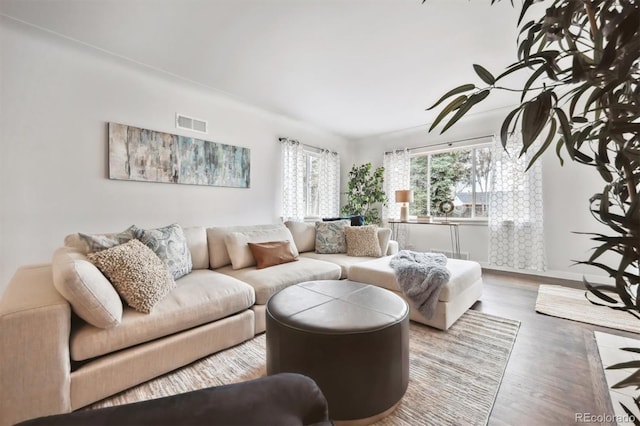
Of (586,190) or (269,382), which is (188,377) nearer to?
(269,382)

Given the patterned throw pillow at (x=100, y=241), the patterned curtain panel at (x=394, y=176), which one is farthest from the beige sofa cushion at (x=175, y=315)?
the patterned curtain panel at (x=394, y=176)

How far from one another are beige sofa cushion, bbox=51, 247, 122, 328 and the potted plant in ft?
13.6

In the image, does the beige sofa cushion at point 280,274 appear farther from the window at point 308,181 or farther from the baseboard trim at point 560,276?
the baseboard trim at point 560,276

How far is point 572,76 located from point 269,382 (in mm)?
936

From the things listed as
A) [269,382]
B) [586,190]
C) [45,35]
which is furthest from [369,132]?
[269,382]

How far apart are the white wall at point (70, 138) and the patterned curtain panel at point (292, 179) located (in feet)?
4.05

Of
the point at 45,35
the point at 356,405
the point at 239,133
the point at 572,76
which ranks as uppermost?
the point at 45,35

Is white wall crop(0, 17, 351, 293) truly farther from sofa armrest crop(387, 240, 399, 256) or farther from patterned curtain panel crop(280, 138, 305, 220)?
sofa armrest crop(387, 240, 399, 256)

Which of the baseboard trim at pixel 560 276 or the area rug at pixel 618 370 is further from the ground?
the baseboard trim at pixel 560 276

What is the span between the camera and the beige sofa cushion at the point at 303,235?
3.48 meters

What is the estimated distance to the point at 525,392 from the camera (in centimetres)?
151

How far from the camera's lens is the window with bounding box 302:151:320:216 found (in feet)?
16.3

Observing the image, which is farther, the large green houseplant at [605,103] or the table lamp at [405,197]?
the table lamp at [405,197]

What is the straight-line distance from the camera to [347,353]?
4.14ft
